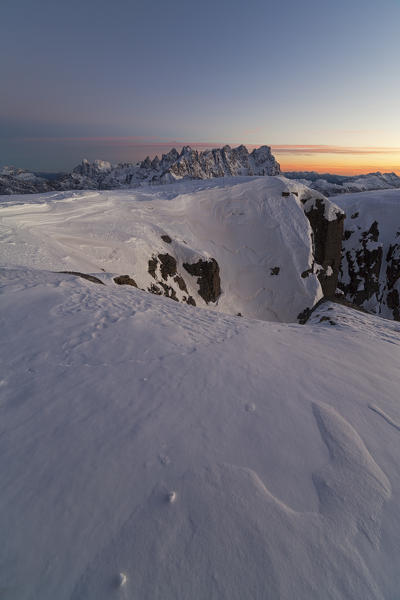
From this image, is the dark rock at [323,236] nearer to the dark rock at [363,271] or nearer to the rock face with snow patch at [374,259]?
the dark rock at [363,271]

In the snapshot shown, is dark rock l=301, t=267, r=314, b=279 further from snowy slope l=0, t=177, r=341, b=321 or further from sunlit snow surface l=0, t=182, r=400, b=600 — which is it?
sunlit snow surface l=0, t=182, r=400, b=600

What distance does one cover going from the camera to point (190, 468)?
2.87 meters

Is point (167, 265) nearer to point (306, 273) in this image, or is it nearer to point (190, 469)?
point (306, 273)

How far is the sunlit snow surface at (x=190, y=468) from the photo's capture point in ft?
6.77

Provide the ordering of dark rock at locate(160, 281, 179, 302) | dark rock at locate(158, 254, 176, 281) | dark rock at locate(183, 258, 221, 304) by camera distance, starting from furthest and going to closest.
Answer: dark rock at locate(183, 258, 221, 304) → dark rock at locate(158, 254, 176, 281) → dark rock at locate(160, 281, 179, 302)

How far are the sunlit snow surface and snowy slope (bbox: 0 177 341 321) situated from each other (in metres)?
10.3

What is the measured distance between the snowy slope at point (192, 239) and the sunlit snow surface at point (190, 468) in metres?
10.3

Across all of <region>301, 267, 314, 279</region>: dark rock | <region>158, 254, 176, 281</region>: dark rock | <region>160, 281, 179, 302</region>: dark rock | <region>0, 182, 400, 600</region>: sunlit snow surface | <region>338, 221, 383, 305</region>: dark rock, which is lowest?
<region>338, 221, 383, 305</region>: dark rock

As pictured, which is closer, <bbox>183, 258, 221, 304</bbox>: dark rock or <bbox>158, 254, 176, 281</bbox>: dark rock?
<bbox>158, 254, 176, 281</bbox>: dark rock

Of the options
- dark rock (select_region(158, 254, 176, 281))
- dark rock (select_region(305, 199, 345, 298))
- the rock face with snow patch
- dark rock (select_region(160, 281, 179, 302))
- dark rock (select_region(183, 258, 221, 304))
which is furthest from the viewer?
the rock face with snow patch

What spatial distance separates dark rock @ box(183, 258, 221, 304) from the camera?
1024 inches

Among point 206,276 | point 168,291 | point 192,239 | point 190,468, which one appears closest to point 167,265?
point 168,291

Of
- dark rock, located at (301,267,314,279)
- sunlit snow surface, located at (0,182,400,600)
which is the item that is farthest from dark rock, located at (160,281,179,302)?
dark rock, located at (301,267,314,279)

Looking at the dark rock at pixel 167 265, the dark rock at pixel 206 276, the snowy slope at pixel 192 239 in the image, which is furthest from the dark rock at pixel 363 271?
the dark rock at pixel 167 265
